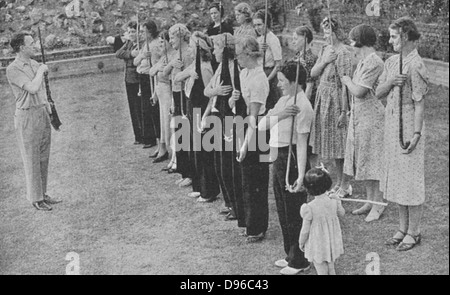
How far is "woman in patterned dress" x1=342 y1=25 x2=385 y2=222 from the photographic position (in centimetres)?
591

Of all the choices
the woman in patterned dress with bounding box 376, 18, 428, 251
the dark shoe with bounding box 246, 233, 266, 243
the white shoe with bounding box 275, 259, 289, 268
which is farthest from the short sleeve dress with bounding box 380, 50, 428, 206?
the dark shoe with bounding box 246, 233, 266, 243

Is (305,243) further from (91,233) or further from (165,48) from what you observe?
(165,48)

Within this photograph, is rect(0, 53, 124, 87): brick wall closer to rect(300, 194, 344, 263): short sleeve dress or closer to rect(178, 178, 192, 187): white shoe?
rect(178, 178, 192, 187): white shoe

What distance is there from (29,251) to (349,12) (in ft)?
24.0

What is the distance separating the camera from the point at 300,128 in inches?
200

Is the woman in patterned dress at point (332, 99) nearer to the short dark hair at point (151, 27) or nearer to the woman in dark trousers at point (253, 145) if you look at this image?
the woman in dark trousers at point (253, 145)

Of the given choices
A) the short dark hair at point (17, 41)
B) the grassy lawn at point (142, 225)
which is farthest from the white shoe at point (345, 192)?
the short dark hair at point (17, 41)

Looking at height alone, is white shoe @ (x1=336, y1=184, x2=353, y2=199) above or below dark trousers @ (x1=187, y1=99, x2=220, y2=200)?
below

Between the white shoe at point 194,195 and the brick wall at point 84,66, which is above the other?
the brick wall at point 84,66

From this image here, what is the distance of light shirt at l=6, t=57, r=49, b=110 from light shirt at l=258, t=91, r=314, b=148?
8.79ft

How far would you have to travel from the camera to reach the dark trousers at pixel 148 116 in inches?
348

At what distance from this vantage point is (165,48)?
309 inches

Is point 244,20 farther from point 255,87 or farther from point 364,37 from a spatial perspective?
point 255,87

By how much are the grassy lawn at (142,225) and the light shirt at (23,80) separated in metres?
1.18
